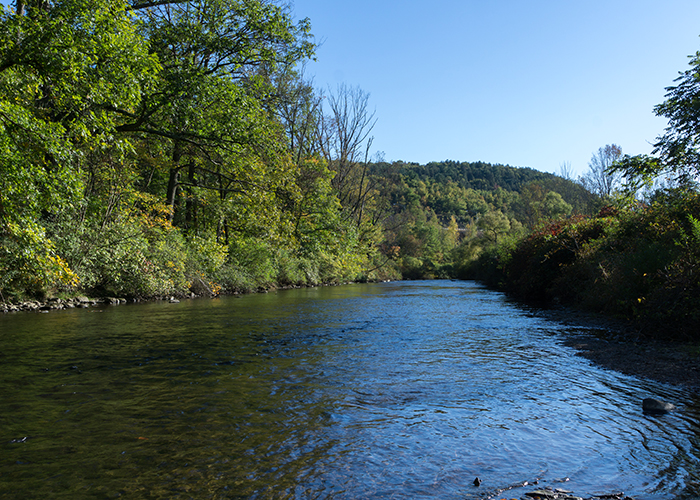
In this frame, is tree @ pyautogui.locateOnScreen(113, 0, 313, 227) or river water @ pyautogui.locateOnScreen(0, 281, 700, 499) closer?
river water @ pyautogui.locateOnScreen(0, 281, 700, 499)

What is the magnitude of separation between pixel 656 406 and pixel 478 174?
520 ft

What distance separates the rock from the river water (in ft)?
0.51

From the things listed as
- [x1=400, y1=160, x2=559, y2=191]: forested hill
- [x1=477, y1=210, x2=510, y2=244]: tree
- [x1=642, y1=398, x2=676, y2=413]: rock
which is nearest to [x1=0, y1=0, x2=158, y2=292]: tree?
[x1=642, y1=398, x2=676, y2=413]: rock

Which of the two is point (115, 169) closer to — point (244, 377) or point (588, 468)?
point (244, 377)

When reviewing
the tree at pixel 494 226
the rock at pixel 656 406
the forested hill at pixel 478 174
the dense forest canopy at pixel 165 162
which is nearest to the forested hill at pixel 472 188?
the forested hill at pixel 478 174

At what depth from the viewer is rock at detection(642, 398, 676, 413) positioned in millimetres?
5406

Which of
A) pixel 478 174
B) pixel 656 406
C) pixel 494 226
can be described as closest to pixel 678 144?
pixel 656 406

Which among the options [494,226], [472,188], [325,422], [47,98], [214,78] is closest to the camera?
[325,422]

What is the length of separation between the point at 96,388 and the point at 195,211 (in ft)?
76.7

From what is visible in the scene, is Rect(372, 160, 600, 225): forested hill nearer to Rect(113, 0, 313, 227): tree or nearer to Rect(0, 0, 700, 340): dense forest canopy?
Rect(0, 0, 700, 340): dense forest canopy

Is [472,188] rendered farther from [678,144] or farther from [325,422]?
[325,422]

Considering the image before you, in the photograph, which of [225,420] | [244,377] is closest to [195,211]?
[244,377]

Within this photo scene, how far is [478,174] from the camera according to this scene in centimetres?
15625

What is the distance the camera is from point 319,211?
38.1m
